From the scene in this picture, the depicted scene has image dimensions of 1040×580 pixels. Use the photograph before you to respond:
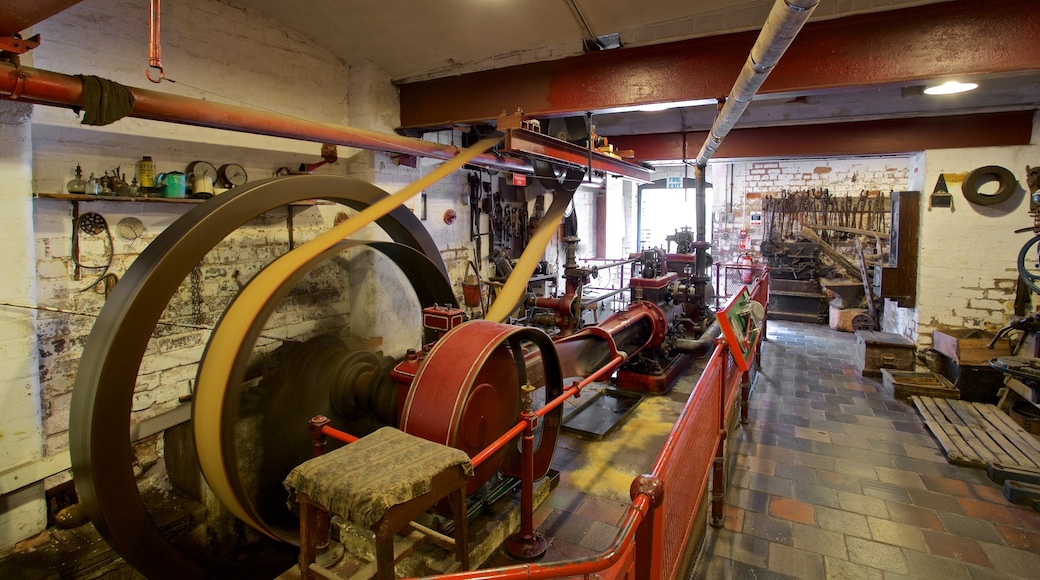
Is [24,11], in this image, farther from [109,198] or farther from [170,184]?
[170,184]

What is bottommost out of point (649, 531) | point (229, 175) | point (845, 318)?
point (845, 318)

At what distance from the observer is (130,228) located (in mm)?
3006

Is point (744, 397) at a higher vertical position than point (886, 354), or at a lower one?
lower

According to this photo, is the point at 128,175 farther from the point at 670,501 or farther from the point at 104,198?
the point at 670,501

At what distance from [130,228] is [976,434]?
6179 millimetres

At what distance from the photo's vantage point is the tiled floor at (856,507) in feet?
8.79

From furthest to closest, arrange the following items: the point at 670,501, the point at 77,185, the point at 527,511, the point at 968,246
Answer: the point at 968,246, the point at 77,185, the point at 527,511, the point at 670,501

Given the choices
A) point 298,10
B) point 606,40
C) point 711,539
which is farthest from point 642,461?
point 298,10

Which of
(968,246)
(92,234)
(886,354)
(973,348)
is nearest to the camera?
(92,234)

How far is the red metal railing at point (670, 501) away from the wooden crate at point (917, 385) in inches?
113

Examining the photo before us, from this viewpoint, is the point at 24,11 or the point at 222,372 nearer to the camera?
the point at 24,11

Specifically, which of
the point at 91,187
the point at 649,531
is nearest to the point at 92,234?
the point at 91,187

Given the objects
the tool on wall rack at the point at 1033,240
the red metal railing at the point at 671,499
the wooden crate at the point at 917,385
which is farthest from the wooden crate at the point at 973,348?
the red metal railing at the point at 671,499

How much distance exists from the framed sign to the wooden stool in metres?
2.07
